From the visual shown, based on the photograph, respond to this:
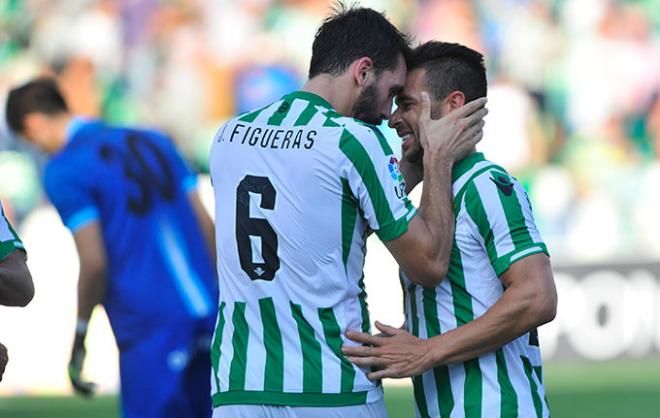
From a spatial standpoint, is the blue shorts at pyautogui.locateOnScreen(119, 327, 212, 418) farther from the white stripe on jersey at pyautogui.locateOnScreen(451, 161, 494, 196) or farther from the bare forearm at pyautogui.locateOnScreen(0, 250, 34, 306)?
the white stripe on jersey at pyautogui.locateOnScreen(451, 161, 494, 196)

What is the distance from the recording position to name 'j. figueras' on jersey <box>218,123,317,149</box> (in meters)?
3.56

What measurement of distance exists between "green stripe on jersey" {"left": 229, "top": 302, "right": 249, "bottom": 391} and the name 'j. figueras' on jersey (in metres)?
0.47

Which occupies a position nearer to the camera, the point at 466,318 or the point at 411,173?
the point at 466,318

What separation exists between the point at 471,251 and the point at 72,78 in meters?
8.04

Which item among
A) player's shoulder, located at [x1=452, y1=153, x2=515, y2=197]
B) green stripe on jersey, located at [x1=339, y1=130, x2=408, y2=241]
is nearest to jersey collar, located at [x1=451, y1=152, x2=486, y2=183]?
player's shoulder, located at [x1=452, y1=153, x2=515, y2=197]

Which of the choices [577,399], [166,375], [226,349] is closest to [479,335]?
[226,349]

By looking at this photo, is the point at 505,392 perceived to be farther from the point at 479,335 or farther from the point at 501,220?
the point at 501,220

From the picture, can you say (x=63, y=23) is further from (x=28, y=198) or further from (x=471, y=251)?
(x=471, y=251)

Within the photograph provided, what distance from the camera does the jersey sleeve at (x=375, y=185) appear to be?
3.49 metres

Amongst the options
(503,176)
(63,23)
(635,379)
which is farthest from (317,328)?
(63,23)

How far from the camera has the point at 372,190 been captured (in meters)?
3.49

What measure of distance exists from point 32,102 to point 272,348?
2.85m

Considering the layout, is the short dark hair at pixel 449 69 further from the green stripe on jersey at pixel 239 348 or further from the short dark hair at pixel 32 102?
the short dark hair at pixel 32 102

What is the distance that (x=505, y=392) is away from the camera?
3523mm
